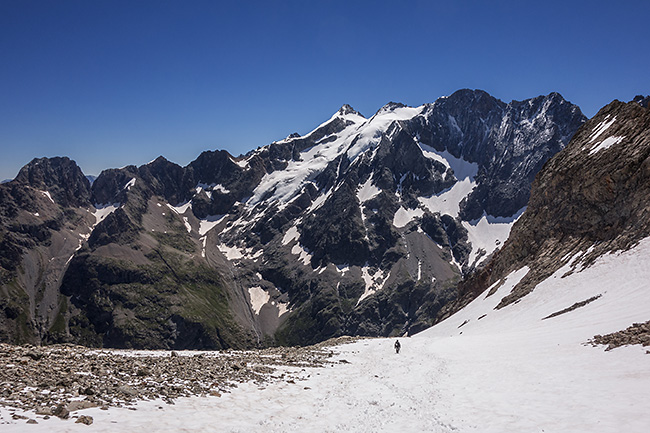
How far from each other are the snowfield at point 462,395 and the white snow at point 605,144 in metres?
39.0

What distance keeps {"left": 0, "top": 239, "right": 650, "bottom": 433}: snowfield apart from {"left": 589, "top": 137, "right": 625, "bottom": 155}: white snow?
128 ft

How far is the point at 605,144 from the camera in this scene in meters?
69.8

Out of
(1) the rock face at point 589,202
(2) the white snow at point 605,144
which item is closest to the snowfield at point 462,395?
(1) the rock face at point 589,202

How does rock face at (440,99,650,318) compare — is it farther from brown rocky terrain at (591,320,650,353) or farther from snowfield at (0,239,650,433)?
brown rocky terrain at (591,320,650,353)

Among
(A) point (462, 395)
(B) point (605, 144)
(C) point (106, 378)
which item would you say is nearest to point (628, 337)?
(A) point (462, 395)

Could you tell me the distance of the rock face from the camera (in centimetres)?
5444

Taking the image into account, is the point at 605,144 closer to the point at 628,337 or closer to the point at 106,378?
the point at 628,337

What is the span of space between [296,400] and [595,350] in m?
17.4

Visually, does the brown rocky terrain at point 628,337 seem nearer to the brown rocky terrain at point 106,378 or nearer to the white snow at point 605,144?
the brown rocky terrain at point 106,378

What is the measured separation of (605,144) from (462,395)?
216 feet

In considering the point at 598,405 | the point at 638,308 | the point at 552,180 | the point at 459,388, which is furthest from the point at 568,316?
the point at 552,180

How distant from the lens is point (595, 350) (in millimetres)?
24109

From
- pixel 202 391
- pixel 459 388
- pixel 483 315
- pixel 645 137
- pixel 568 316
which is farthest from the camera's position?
pixel 483 315

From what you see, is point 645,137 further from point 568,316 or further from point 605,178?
point 568,316
